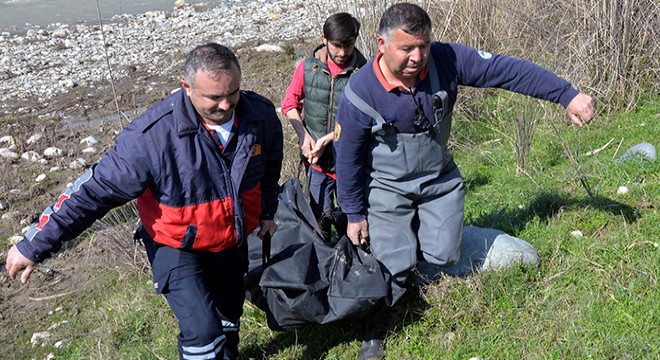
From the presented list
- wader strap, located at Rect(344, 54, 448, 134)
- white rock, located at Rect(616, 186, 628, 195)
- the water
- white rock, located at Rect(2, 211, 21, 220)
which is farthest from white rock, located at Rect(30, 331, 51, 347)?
the water

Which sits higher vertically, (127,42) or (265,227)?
(265,227)

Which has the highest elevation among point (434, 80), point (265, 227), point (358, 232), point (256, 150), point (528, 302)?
A: point (434, 80)

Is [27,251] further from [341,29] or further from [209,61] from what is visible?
[341,29]

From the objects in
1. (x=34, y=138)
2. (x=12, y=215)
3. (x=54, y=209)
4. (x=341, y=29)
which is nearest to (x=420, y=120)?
(x=341, y=29)

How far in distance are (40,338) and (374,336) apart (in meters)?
2.80

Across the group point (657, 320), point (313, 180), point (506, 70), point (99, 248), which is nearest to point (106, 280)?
point (99, 248)

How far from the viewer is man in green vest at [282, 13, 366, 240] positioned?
4.80 m

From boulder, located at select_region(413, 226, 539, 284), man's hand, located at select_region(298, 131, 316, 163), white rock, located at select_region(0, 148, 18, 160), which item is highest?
man's hand, located at select_region(298, 131, 316, 163)

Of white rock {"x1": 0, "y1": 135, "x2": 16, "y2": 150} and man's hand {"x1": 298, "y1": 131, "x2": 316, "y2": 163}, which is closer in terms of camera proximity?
man's hand {"x1": 298, "y1": 131, "x2": 316, "y2": 163}

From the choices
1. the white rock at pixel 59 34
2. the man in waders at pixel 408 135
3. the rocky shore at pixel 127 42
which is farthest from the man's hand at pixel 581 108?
the white rock at pixel 59 34

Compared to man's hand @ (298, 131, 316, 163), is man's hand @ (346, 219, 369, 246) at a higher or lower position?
lower

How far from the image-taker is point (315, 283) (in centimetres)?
403

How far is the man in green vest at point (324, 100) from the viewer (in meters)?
4.80

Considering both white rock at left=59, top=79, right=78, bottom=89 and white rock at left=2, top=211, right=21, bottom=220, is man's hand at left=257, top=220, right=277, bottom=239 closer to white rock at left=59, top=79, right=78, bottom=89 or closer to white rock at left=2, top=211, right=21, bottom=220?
white rock at left=2, top=211, right=21, bottom=220
